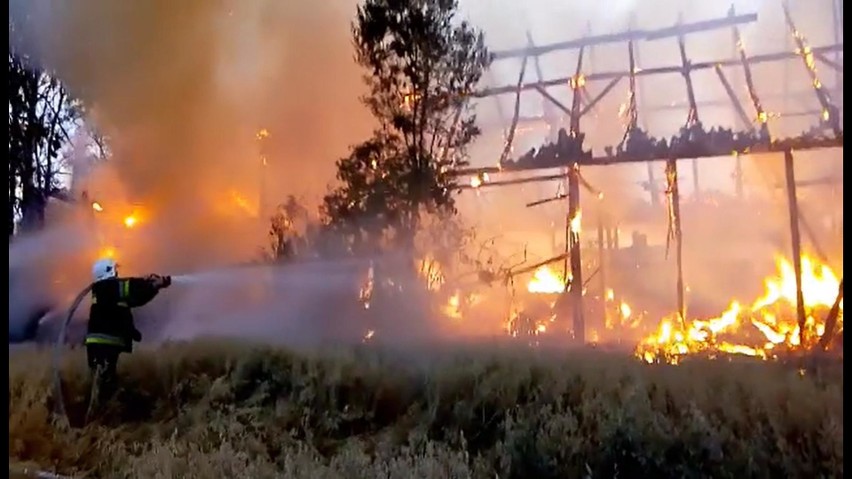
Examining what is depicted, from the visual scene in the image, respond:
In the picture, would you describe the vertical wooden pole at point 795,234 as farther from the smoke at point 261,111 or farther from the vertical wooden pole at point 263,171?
the vertical wooden pole at point 263,171

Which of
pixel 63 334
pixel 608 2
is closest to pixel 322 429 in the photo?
pixel 63 334

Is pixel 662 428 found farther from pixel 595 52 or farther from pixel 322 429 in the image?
pixel 595 52

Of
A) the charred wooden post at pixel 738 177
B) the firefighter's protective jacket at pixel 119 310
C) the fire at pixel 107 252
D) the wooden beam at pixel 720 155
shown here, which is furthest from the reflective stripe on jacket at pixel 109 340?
the charred wooden post at pixel 738 177

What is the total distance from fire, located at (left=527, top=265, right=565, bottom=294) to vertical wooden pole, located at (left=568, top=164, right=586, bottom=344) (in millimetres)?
51

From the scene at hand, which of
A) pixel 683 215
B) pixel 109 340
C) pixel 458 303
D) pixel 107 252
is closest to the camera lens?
pixel 683 215

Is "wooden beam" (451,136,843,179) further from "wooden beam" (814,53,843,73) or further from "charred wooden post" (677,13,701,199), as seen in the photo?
"wooden beam" (814,53,843,73)

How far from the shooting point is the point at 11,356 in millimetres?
3363

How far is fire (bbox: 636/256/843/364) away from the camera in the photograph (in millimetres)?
2238

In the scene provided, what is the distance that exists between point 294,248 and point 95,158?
1090 mm

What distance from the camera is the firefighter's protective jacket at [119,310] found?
3166mm

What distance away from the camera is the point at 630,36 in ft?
9.00

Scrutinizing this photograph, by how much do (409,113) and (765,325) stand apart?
142 centimetres

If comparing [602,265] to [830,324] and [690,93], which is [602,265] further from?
[830,324]

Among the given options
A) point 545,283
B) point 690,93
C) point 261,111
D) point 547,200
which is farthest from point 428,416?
point 261,111
